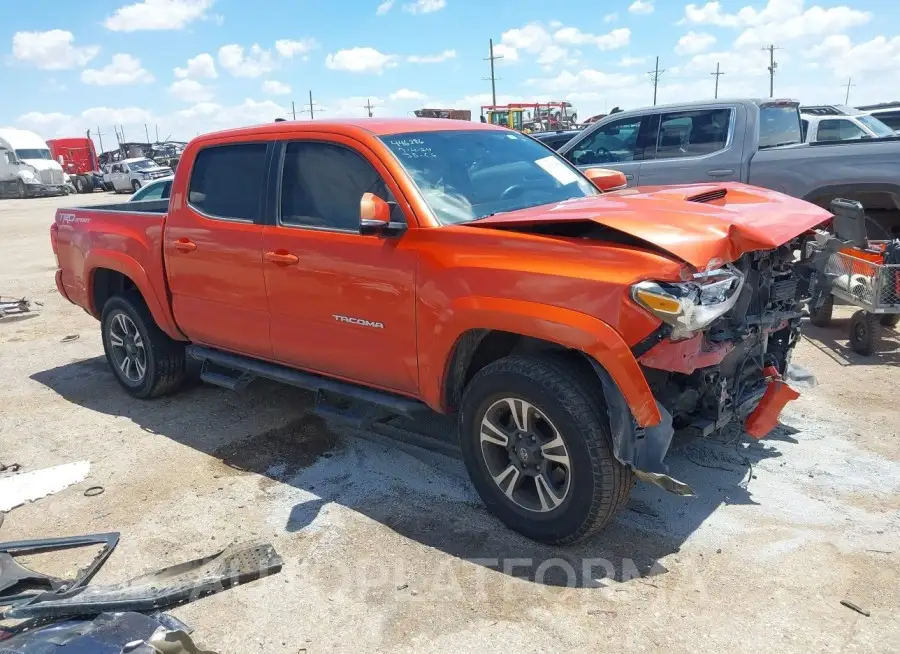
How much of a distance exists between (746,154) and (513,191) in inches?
181

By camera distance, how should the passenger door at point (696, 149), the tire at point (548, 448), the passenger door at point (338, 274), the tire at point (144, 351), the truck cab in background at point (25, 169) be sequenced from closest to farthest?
the tire at point (548, 448) < the passenger door at point (338, 274) < the tire at point (144, 351) < the passenger door at point (696, 149) < the truck cab in background at point (25, 169)

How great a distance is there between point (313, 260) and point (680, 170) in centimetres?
526

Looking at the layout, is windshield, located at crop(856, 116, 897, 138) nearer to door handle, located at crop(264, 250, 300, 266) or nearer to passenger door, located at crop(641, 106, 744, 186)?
passenger door, located at crop(641, 106, 744, 186)

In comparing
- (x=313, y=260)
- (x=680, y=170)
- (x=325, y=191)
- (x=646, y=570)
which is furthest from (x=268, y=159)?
(x=680, y=170)

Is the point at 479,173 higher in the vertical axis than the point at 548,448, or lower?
higher

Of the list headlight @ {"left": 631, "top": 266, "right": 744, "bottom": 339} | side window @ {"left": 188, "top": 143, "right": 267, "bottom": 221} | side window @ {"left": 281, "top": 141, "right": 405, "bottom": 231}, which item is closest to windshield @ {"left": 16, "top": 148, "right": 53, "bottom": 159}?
side window @ {"left": 188, "top": 143, "right": 267, "bottom": 221}

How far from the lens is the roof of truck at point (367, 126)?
415 centimetres

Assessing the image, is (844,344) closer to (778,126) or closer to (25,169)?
(778,126)

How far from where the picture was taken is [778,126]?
26.7 feet

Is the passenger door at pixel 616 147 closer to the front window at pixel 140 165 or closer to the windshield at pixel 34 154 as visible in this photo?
the front window at pixel 140 165

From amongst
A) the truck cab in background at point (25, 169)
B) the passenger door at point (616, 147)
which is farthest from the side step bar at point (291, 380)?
the truck cab in background at point (25, 169)

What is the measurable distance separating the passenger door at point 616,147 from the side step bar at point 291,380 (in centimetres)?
519

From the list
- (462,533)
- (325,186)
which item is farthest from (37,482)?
(462,533)

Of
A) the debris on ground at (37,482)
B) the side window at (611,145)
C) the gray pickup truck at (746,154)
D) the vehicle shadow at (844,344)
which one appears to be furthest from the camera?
the side window at (611,145)
